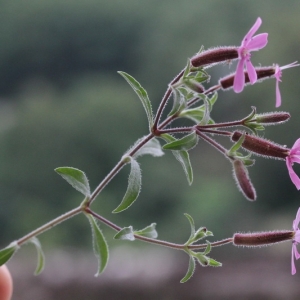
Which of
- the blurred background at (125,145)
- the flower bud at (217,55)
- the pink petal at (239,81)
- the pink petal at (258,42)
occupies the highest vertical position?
the pink petal at (258,42)

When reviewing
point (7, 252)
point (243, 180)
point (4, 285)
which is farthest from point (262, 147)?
point (4, 285)

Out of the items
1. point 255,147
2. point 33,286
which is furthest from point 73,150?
point 255,147

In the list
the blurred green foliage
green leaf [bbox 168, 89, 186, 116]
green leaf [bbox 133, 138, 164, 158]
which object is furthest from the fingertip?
the blurred green foliage

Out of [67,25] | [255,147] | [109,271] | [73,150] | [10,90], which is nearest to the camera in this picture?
[255,147]

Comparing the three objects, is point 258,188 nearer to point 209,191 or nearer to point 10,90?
point 209,191

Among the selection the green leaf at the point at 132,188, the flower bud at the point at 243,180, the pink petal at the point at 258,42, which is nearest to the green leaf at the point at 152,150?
the green leaf at the point at 132,188

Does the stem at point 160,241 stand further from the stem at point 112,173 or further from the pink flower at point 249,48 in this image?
the pink flower at point 249,48
